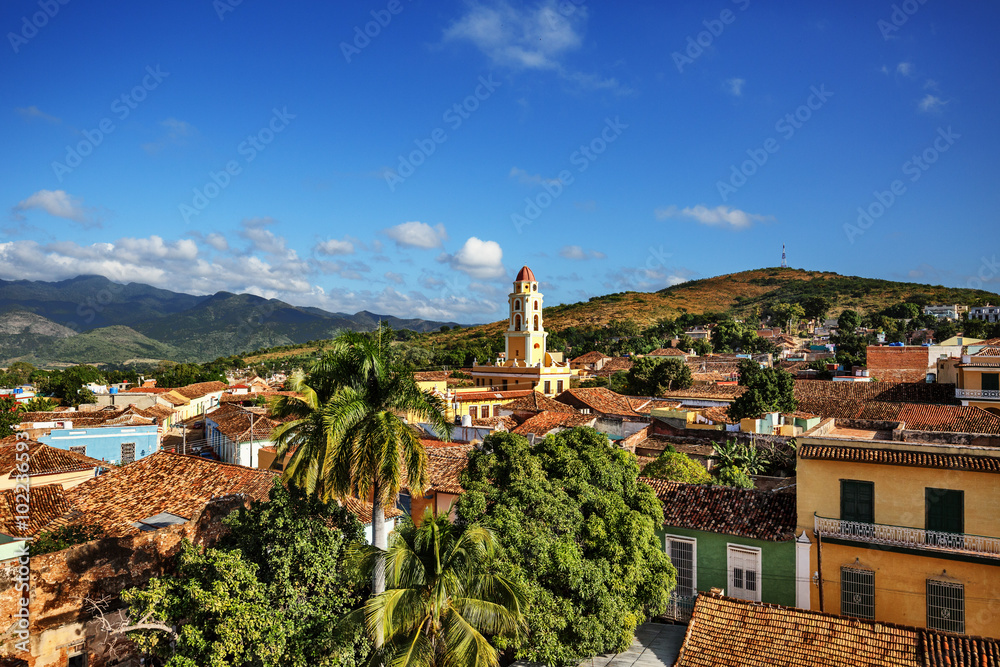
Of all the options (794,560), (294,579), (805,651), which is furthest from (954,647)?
(294,579)

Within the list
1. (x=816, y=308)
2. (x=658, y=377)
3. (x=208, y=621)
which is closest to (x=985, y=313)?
(x=816, y=308)

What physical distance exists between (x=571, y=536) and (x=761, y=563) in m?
4.42

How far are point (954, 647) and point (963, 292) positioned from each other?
142 meters

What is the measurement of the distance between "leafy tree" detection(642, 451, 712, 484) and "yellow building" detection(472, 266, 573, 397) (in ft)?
118

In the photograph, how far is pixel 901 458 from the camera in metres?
12.3

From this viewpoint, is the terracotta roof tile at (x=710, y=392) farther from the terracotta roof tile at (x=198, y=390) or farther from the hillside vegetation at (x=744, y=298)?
the hillside vegetation at (x=744, y=298)

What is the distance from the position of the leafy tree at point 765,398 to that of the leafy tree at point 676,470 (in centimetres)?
1337

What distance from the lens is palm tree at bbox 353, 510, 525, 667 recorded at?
8.68 metres

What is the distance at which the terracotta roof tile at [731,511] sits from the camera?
1304 cm

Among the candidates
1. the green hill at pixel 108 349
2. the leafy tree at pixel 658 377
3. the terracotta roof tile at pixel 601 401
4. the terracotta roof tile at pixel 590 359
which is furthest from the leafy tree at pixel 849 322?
the green hill at pixel 108 349

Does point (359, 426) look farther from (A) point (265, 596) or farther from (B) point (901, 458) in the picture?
(B) point (901, 458)

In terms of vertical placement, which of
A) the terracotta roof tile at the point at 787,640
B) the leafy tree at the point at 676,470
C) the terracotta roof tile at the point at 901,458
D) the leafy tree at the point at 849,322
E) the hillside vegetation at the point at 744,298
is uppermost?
the hillside vegetation at the point at 744,298

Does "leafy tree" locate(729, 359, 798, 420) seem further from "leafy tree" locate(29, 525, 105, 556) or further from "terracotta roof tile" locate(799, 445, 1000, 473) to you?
"leafy tree" locate(29, 525, 105, 556)

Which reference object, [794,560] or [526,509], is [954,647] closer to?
[794,560]
